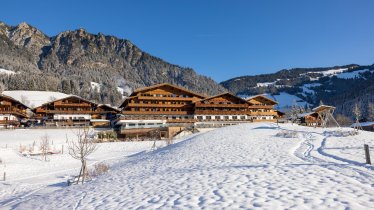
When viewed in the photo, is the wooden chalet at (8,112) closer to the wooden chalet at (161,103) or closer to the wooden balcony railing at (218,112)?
the wooden chalet at (161,103)

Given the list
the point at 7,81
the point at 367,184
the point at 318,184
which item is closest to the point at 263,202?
the point at 318,184

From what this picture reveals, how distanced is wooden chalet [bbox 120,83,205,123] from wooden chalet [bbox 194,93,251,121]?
A: 3.19m

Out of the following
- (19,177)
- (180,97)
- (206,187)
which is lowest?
(19,177)

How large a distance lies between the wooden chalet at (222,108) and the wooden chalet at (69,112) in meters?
24.7

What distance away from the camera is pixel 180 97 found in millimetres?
75438

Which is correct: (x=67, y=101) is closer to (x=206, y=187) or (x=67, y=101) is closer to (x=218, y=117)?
(x=218, y=117)

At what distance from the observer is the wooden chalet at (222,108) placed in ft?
238

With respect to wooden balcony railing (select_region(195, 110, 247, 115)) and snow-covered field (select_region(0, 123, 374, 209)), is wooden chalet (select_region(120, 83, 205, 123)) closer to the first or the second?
wooden balcony railing (select_region(195, 110, 247, 115))

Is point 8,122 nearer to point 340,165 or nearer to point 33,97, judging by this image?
point 33,97

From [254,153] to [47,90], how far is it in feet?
496

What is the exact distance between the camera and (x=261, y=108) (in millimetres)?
80000

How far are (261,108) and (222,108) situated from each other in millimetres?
12430

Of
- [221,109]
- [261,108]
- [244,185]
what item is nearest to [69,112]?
[221,109]

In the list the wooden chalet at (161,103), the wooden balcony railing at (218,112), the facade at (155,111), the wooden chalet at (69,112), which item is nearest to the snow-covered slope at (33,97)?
the wooden chalet at (69,112)
